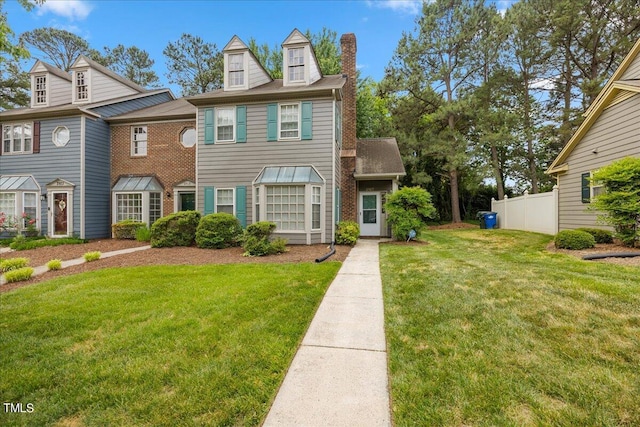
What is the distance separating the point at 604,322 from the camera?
3131 mm

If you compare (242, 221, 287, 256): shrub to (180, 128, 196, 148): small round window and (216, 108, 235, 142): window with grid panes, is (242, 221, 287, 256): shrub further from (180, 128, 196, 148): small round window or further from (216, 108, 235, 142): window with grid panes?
(180, 128, 196, 148): small round window

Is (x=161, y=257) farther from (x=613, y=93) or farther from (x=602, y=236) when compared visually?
(x=613, y=93)

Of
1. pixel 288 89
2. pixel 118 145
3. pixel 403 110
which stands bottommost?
pixel 118 145

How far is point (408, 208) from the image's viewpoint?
10.3m

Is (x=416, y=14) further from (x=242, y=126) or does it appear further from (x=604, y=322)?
(x=604, y=322)

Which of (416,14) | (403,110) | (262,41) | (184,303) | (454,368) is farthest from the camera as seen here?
(262,41)

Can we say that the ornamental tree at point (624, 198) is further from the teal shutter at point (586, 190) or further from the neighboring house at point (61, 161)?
the neighboring house at point (61, 161)

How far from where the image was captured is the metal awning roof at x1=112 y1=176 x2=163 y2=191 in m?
12.4

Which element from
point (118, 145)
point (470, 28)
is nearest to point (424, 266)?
point (118, 145)

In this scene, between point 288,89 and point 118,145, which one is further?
point 118,145

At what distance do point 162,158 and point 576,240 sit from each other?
14993 mm

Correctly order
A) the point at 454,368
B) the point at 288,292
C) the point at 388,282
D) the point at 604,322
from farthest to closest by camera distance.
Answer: the point at 388,282
the point at 288,292
the point at 604,322
the point at 454,368

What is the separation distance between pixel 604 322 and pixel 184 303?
5.19 m

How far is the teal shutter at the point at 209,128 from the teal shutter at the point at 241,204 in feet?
7.16
